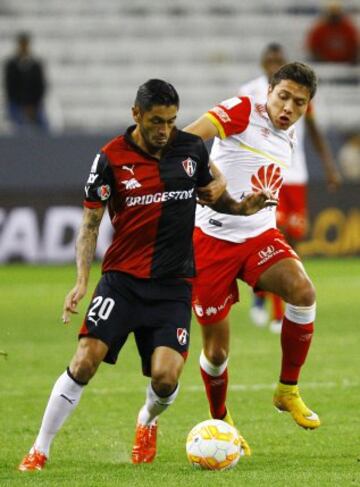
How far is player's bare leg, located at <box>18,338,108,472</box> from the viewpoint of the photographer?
6574 millimetres

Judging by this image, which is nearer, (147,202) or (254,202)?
(147,202)

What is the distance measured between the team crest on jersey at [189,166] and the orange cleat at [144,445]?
1.37 m

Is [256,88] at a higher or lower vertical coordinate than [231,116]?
lower

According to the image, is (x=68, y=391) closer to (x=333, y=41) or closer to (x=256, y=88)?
(x=256, y=88)

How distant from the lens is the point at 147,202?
22.4 feet

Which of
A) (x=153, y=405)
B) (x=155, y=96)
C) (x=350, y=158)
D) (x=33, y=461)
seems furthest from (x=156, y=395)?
(x=350, y=158)

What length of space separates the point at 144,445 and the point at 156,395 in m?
0.35

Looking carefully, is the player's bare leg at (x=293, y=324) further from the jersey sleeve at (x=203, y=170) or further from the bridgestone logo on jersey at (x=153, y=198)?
the bridgestone logo on jersey at (x=153, y=198)

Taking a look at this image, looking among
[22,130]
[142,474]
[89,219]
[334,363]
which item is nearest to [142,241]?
[89,219]

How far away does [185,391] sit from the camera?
9.79 metres

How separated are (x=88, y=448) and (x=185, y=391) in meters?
2.38

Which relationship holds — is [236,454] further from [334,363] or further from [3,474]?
[334,363]

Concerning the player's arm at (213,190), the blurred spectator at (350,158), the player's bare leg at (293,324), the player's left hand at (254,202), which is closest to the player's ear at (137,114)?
the player's arm at (213,190)

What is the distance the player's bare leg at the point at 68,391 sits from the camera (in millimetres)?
6574
